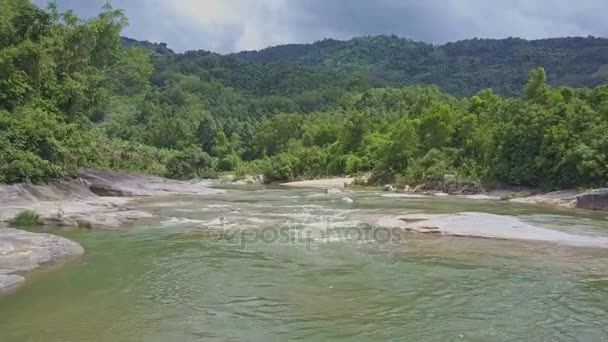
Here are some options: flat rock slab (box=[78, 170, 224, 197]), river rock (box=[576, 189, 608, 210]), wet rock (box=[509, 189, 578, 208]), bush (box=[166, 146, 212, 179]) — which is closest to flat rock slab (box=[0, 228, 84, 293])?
flat rock slab (box=[78, 170, 224, 197])

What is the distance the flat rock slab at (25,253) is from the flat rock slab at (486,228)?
12923 mm

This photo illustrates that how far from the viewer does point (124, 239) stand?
21234 millimetres

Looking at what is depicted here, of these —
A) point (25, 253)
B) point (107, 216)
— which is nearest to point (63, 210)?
point (107, 216)

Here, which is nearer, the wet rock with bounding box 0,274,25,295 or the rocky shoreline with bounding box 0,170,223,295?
the wet rock with bounding box 0,274,25,295

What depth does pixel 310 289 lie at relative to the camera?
14.1 m

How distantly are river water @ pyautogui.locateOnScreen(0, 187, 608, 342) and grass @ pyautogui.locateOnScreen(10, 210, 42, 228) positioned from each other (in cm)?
221

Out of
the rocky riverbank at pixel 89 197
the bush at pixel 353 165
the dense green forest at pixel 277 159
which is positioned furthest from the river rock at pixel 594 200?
the bush at pixel 353 165

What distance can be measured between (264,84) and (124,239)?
169892 mm

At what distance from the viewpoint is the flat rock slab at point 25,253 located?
14602 mm

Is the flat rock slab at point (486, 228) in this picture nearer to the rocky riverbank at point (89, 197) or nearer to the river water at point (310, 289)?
the river water at point (310, 289)

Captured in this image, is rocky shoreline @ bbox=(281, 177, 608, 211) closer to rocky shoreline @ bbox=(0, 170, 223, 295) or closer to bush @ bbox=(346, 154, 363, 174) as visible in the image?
rocky shoreline @ bbox=(0, 170, 223, 295)

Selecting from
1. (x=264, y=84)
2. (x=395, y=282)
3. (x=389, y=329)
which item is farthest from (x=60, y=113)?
(x=264, y=84)

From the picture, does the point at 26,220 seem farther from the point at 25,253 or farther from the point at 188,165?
the point at 188,165

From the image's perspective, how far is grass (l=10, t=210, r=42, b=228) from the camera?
2394cm
